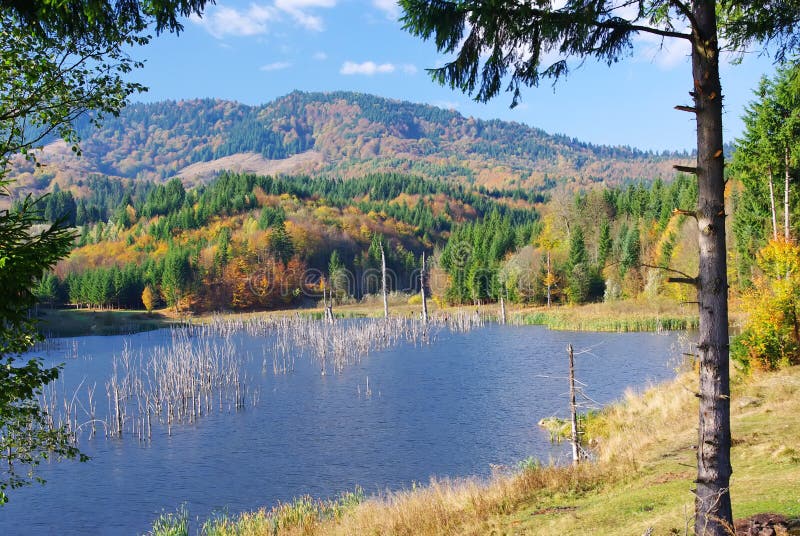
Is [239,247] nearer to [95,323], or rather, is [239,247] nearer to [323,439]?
[95,323]

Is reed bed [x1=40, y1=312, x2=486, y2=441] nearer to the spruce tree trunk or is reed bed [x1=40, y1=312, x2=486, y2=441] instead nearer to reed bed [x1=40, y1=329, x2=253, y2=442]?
reed bed [x1=40, y1=329, x2=253, y2=442]

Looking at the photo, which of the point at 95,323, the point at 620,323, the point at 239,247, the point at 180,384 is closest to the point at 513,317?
the point at 620,323

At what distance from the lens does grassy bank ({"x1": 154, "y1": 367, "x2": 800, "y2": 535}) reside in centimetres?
917

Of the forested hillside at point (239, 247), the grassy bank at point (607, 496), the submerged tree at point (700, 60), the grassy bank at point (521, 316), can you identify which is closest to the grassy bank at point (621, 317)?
the grassy bank at point (521, 316)

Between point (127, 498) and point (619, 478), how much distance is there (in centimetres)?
1263

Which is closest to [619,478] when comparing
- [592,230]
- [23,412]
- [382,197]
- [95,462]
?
[23,412]

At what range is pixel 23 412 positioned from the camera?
7410mm

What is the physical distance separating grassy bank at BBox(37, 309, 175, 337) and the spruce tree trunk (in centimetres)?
6411

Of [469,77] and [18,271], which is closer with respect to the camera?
[18,271]

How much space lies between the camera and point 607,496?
1100cm

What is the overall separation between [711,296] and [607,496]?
576cm

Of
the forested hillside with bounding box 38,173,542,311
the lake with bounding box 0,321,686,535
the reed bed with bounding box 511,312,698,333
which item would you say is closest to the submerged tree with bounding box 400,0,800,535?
the lake with bounding box 0,321,686,535

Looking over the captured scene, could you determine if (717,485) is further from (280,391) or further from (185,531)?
(280,391)

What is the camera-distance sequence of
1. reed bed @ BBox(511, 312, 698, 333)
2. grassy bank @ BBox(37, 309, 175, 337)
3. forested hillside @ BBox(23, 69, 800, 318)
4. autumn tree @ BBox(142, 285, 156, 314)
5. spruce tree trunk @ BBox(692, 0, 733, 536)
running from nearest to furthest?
spruce tree trunk @ BBox(692, 0, 733, 536), forested hillside @ BBox(23, 69, 800, 318), reed bed @ BBox(511, 312, 698, 333), grassy bank @ BBox(37, 309, 175, 337), autumn tree @ BBox(142, 285, 156, 314)
